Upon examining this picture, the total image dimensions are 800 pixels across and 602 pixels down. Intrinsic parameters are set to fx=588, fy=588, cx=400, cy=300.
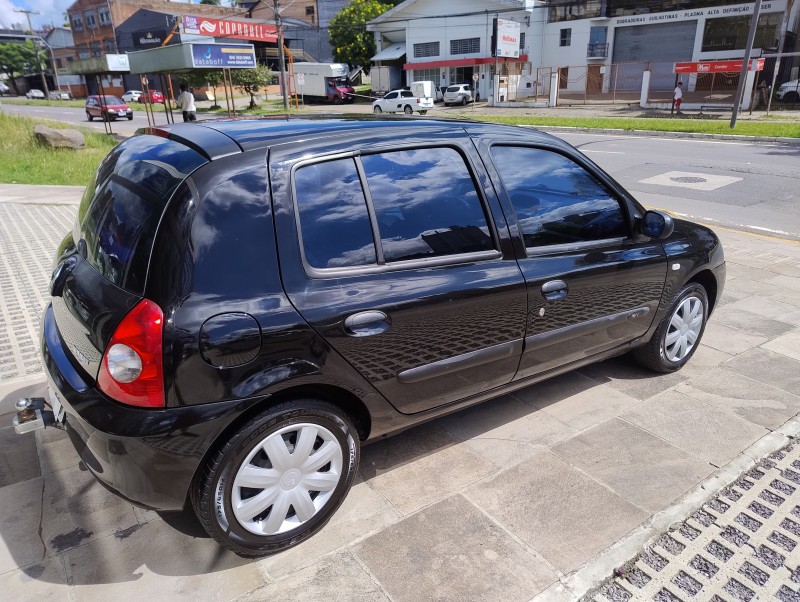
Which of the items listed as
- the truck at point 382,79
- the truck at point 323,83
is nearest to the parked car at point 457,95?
the truck at point 382,79

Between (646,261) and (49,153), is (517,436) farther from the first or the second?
(49,153)

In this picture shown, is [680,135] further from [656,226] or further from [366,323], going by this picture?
[366,323]

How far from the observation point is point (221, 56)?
20109mm

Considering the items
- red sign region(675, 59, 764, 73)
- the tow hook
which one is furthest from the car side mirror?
red sign region(675, 59, 764, 73)

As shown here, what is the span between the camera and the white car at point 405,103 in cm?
3631

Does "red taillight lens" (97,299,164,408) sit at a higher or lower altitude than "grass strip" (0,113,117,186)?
higher

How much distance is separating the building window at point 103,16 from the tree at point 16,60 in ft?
81.2

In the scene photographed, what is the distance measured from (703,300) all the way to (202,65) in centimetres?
1859

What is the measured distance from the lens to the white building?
3769 cm

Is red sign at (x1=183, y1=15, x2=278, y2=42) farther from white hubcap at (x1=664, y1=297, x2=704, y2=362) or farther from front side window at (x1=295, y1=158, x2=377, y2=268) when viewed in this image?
front side window at (x1=295, y1=158, x2=377, y2=268)

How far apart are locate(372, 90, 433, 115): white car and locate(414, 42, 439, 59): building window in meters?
12.7

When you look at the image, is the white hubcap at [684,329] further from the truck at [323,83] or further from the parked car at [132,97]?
the parked car at [132,97]

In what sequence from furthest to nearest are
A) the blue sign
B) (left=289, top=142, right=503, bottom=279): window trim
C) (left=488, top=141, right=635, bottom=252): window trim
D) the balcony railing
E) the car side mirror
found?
1. the balcony railing
2. the blue sign
3. the car side mirror
4. (left=488, top=141, right=635, bottom=252): window trim
5. (left=289, top=142, right=503, bottom=279): window trim

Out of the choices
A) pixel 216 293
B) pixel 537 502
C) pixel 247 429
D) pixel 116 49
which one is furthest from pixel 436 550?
pixel 116 49
